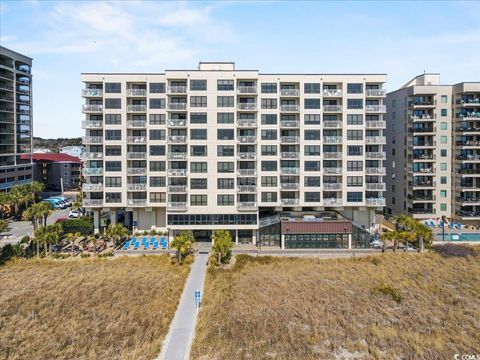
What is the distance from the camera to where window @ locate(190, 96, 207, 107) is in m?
51.0

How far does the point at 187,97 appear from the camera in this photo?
51281 mm

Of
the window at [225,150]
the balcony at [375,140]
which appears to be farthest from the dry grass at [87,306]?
the balcony at [375,140]

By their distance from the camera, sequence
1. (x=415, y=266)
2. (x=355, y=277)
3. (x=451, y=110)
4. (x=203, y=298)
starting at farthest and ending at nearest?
1. (x=451, y=110)
2. (x=415, y=266)
3. (x=355, y=277)
4. (x=203, y=298)

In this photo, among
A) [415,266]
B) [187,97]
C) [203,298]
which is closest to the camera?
[203,298]

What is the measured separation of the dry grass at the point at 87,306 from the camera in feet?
82.9

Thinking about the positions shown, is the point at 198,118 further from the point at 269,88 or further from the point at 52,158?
the point at 52,158

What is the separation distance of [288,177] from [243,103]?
44.0ft

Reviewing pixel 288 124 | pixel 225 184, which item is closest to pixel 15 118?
pixel 225 184

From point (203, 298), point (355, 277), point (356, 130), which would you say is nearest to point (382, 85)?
point (356, 130)

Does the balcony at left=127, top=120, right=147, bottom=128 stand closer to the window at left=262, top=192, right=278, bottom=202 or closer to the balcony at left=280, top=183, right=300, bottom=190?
the window at left=262, top=192, right=278, bottom=202

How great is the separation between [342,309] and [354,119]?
3216 cm

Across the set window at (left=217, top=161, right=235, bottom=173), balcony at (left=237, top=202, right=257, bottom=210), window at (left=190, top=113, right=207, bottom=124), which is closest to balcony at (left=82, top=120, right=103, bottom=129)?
window at (left=190, top=113, right=207, bottom=124)

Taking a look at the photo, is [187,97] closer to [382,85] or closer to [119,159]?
[119,159]

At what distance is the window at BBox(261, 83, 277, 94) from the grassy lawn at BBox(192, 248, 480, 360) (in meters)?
25.4
